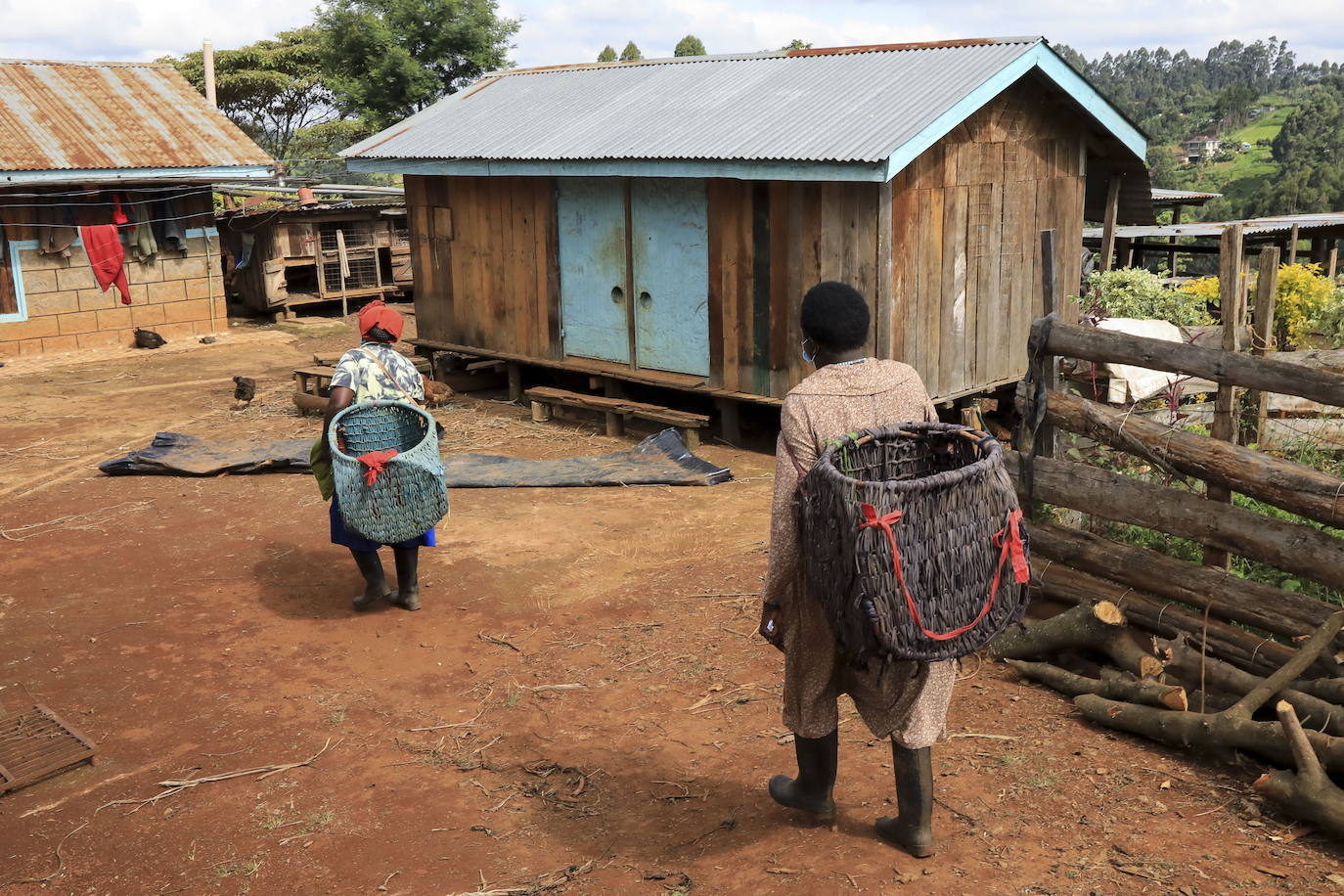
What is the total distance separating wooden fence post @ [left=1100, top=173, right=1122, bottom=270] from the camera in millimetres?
11758

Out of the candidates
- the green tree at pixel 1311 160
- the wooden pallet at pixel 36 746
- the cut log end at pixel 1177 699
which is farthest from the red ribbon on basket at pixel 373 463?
the green tree at pixel 1311 160

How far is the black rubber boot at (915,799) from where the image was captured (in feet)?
11.9

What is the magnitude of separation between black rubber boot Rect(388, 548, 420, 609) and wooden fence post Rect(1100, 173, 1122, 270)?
26.8 feet

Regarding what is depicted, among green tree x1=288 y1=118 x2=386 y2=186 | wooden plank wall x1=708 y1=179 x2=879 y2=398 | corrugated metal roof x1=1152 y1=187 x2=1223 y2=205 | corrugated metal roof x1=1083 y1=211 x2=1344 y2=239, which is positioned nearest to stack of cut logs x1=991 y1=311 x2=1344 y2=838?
wooden plank wall x1=708 y1=179 x2=879 y2=398

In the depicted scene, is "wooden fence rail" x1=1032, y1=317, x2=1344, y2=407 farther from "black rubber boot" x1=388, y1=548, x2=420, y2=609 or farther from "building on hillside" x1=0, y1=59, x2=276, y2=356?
"building on hillside" x1=0, y1=59, x2=276, y2=356

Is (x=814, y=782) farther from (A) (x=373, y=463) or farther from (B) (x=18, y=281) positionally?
(B) (x=18, y=281)

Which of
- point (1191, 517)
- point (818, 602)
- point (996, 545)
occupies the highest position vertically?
point (996, 545)

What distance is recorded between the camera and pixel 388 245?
2091cm

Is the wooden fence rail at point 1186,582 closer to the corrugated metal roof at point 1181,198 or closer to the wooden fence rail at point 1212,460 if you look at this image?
the wooden fence rail at point 1212,460

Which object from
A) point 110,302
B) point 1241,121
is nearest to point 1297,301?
point 110,302

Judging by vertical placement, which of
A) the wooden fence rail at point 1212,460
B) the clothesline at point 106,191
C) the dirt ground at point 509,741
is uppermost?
the clothesline at point 106,191

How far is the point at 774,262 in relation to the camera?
32.7ft

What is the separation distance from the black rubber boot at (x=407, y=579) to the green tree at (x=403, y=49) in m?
27.0

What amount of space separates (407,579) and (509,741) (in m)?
1.81
